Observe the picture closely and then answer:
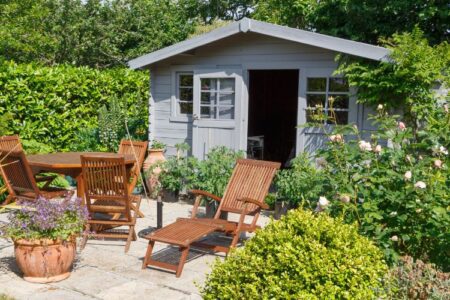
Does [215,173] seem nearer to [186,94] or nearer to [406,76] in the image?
[186,94]

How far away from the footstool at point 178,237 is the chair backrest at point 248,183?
2.41 feet

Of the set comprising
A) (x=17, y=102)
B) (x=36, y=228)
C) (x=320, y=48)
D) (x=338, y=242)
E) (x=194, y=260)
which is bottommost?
(x=194, y=260)

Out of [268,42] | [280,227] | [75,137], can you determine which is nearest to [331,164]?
[280,227]

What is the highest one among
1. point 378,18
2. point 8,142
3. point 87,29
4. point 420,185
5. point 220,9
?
point 220,9

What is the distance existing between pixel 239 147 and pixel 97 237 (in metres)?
3.21

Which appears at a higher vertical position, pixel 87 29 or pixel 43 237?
pixel 87 29

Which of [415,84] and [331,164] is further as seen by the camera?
A: [415,84]

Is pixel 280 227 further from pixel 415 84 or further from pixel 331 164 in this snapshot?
pixel 415 84

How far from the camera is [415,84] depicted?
7016mm

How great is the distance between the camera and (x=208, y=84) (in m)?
9.18

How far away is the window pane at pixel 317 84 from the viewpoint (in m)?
8.14

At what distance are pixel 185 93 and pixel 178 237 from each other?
4.90 meters

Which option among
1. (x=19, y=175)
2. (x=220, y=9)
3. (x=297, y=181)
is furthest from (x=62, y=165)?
(x=220, y=9)

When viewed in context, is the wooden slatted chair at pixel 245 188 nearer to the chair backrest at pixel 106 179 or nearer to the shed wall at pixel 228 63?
the chair backrest at pixel 106 179
